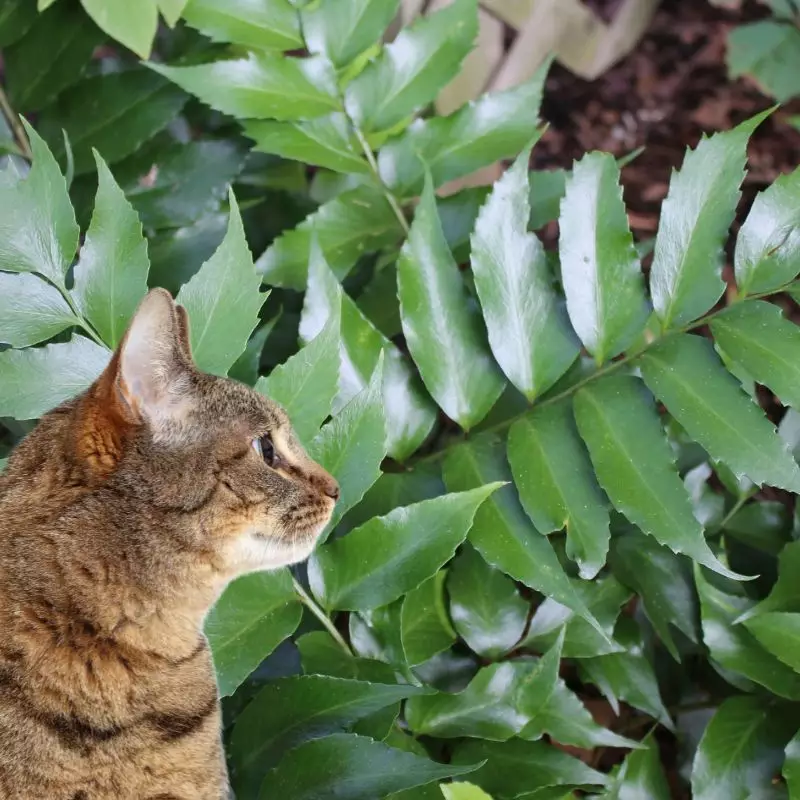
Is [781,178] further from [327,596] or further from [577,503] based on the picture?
[327,596]

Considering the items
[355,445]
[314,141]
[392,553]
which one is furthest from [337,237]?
[392,553]

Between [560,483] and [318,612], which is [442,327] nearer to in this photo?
[560,483]

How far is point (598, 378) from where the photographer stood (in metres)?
1.04

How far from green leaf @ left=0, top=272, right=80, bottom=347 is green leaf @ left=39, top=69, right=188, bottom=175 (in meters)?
0.35

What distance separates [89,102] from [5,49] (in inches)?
5.5

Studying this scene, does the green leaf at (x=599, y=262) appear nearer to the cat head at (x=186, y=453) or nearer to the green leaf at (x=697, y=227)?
the green leaf at (x=697, y=227)

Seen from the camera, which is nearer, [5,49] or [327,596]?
[327,596]

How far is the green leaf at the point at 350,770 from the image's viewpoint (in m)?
0.87

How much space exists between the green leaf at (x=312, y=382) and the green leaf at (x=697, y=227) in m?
0.37

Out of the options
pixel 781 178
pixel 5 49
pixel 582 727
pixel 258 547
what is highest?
pixel 781 178

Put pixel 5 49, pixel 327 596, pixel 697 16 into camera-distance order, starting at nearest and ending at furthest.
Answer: pixel 327 596
pixel 5 49
pixel 697 16

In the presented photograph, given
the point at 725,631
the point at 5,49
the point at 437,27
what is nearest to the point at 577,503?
the point at 725,631

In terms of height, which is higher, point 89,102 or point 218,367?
point 89,102

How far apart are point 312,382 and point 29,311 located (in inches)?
12.6
